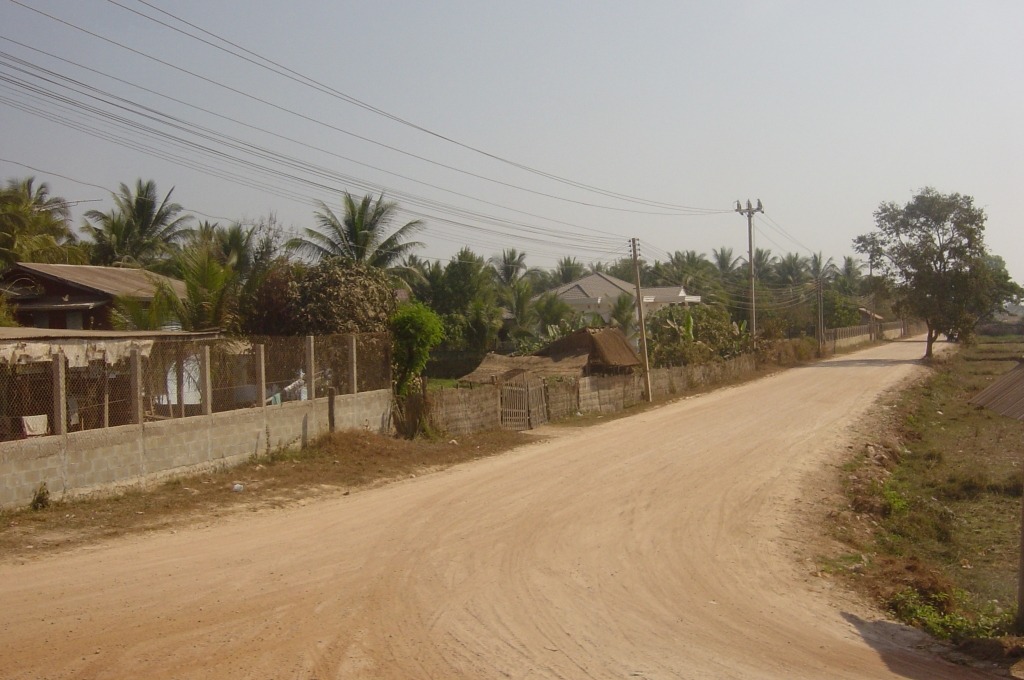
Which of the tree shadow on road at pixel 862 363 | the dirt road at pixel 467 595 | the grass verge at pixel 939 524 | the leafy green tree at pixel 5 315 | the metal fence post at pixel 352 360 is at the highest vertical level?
the leafy green tree at pixel 5 315

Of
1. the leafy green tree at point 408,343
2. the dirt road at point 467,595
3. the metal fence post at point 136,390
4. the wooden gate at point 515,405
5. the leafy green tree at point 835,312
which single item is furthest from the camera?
the leafy green tree at point 835,312

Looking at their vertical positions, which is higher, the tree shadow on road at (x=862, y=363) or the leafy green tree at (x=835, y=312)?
the leafy green tree at (x=835, y=312)

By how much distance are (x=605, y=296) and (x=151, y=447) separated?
1848 inches

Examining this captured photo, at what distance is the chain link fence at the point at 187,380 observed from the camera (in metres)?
11.6

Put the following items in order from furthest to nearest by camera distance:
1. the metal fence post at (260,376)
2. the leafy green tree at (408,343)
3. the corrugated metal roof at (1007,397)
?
the leafy green tree at (408,343) < the metal fence post at (260,376) < the corrugated metal roof at (1007,397)

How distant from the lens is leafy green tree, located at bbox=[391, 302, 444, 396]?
20.0 m

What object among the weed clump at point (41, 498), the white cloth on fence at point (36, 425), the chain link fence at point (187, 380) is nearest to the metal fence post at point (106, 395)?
the chain link fence at point (187, 380)

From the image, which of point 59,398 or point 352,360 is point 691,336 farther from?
point 59,398

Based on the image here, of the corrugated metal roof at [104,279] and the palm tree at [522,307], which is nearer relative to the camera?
the corrugated metal roof at [104,279]

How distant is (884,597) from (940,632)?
1.05 metres

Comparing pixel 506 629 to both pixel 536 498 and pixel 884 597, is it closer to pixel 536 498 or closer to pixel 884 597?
pixel 884 597

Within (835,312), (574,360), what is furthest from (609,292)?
(835,312)

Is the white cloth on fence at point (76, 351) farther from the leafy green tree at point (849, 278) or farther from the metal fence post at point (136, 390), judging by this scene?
the leafy green tree at point (849, 278)

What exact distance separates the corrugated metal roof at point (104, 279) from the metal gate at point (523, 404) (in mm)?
9346
